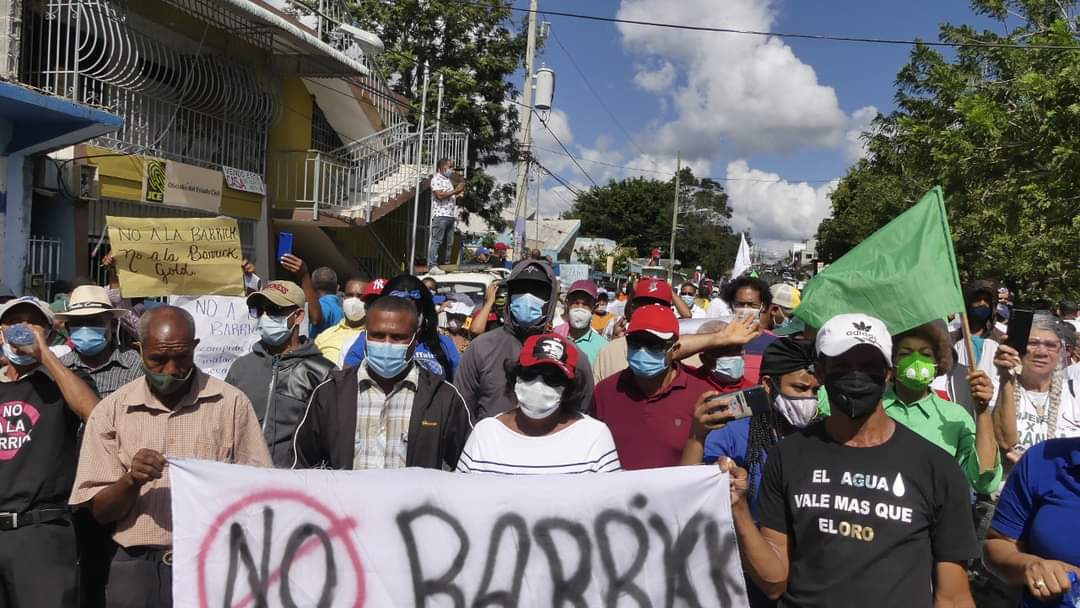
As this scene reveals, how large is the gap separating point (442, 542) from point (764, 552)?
3.78ft

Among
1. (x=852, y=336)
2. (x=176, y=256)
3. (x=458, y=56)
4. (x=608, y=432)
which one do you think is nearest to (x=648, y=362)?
(x=608, y=432)

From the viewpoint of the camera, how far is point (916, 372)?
3.40 m

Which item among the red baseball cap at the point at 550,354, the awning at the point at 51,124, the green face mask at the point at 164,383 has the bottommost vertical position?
the green face mask at the point at 164,383

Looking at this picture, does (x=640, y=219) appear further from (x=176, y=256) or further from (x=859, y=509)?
(x=859, y=509)

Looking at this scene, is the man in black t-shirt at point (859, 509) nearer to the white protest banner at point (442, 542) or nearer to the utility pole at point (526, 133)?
the white protest banner at point (442, 542)

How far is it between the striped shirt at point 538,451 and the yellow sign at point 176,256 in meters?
4.21

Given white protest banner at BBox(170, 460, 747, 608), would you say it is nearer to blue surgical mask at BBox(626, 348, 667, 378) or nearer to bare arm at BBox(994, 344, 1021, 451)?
blue surgical mask at BBox(626, 348, 667, 378)

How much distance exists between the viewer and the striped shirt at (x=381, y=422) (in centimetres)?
346

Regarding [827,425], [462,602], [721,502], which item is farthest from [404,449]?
[827,425]

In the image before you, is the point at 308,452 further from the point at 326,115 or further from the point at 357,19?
the point at 357,19

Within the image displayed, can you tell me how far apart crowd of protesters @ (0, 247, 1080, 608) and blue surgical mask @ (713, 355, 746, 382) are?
0.01 m

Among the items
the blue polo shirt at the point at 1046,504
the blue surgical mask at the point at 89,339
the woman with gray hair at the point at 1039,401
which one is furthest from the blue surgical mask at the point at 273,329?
the woman with gray hair at the point at 1039,401

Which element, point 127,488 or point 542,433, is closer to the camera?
point 127,488

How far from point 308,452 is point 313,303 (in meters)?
2.69
